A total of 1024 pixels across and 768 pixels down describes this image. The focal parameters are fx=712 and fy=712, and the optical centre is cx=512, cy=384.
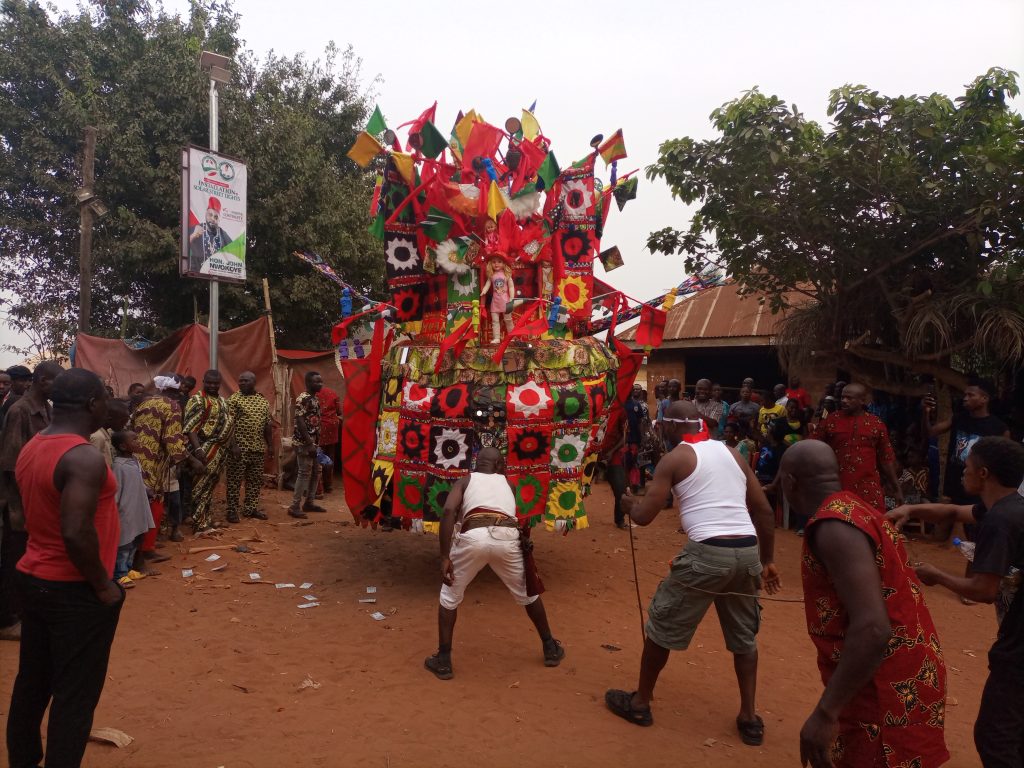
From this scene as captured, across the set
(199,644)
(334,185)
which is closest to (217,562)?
(199,644)

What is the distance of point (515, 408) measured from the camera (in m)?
5.94

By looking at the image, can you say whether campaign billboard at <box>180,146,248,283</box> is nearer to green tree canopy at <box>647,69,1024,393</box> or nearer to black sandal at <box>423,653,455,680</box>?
green tree canopy at <box>647,69,1024,393</box>

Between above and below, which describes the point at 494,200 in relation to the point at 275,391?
above

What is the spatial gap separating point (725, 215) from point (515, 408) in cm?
449

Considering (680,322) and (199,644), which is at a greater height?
(680,322)

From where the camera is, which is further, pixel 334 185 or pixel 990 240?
pixel 334 185

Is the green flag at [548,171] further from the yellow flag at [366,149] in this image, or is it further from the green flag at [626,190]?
the yellow flag at [366,149]

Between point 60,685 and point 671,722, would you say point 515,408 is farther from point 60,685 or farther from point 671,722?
point 60,685

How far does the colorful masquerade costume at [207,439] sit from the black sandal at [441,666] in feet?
15.5

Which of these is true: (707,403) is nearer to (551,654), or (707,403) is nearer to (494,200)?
(494,200)

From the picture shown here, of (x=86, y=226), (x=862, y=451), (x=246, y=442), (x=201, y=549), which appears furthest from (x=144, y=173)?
(x=862, y=451)

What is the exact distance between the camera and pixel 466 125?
6.39 metres

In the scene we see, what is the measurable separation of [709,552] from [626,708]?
114 cm

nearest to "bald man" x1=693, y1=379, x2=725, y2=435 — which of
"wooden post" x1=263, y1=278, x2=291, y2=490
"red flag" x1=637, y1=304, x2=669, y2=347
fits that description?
"red flag" x1=637, y1=304, x2=669, y2=347
